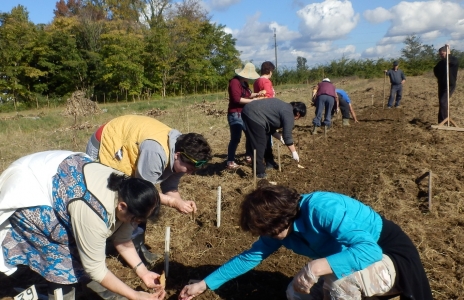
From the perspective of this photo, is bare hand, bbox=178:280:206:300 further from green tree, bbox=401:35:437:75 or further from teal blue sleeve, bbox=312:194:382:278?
green tree, bbox=401:35:437:75

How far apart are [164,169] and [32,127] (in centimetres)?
1325

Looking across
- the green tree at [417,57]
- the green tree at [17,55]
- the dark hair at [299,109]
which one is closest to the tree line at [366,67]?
the green tree at [417,57]

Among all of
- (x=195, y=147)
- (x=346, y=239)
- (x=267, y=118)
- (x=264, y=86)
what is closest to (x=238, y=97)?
(x=264, y=86)

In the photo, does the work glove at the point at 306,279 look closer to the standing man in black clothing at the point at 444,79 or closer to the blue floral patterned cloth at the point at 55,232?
the blue floral patterned cloth at the point at 55,232

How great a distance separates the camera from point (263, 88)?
6.86 metres

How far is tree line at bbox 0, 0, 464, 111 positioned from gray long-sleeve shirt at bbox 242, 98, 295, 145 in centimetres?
1954

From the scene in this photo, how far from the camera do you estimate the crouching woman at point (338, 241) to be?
7.23 ft

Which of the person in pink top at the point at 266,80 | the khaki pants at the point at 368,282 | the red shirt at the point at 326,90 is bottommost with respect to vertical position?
the khaki pants at the point at 368,282

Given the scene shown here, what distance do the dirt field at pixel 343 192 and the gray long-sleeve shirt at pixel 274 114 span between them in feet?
2.86

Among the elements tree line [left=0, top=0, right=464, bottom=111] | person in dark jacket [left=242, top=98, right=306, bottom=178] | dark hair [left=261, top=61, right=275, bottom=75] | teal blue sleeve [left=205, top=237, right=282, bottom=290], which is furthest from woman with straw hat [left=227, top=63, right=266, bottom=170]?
tree line [left=0, top=0, right=464, bottom=111]

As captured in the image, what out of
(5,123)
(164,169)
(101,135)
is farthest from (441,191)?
(5,123)

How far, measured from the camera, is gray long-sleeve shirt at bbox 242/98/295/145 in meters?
5.95

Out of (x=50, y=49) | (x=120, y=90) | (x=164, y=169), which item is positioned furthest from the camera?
(x=120, y=90)

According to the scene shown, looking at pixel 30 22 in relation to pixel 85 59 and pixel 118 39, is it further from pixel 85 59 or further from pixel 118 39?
pixel 118 39
